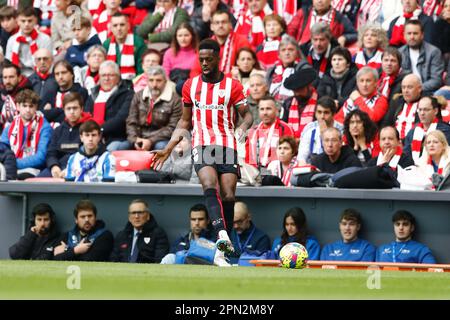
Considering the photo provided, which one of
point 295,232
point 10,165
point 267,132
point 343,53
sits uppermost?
point 343,53

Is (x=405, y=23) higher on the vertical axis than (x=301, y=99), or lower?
higher

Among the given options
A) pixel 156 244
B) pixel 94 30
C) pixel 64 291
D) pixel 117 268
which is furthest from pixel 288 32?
pixel 64 291

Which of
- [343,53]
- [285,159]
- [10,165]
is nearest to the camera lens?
[285,159]

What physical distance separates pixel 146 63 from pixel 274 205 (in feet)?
13.5

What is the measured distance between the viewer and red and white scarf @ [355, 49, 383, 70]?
1711cm

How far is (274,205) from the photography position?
14969 millimetres

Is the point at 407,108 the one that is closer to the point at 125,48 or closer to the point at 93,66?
the point at 125,48

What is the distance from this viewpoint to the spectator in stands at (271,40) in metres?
17.8

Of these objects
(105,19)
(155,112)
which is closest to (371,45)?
(155,112)

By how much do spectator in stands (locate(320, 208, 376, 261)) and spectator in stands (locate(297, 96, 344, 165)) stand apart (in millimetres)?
1150

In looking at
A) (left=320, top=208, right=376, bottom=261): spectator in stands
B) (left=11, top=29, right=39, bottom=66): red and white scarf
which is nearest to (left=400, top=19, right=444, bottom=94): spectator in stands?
(left=320, top=208, right=376, bottom=261): spectator in stands

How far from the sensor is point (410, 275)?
11.2 m

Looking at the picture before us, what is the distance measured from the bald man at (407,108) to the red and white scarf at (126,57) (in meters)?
4.83

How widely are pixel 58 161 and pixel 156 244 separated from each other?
2.69m
